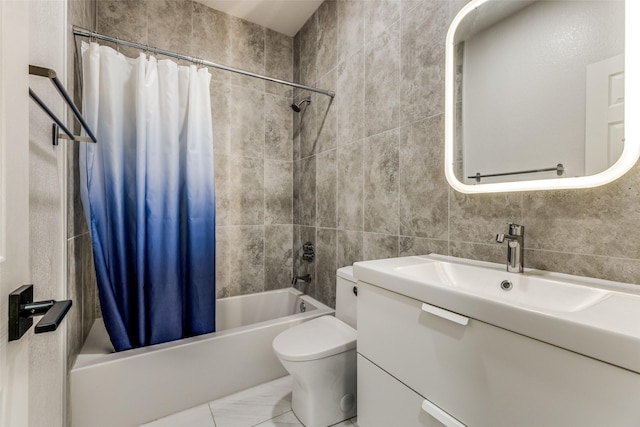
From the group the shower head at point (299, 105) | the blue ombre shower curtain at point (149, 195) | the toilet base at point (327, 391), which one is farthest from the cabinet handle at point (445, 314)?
the shower head at point (299, 105)

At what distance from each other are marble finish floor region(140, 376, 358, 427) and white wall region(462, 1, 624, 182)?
148 cm

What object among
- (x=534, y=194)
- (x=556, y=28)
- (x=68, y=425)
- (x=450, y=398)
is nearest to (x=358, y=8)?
(x=556, y=28)

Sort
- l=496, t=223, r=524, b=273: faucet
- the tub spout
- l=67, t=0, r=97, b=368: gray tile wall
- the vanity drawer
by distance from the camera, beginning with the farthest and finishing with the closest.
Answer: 1. the tub spout
2. l=67, t=0, r=97, b=368: gray tile wall
3. l=496, t=223, r=524, b=273: faucet
4. the vanity drawer

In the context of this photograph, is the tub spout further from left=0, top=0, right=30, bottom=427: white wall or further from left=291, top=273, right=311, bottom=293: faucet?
left=0, top=0, right=30, bottom=427: white wall

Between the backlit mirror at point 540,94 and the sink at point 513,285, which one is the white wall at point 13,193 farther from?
the backlit mirror at point 540,94

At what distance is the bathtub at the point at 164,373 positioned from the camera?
129 cm

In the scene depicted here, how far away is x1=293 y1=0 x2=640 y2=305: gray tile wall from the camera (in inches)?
34.8

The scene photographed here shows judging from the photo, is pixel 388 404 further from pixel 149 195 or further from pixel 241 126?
pixel 241 126

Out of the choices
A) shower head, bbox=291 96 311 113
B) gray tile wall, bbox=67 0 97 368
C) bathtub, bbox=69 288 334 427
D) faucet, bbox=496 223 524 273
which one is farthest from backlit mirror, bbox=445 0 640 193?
gray tile wall, bbox=67 0 97 368

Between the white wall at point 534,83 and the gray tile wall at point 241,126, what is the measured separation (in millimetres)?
1662

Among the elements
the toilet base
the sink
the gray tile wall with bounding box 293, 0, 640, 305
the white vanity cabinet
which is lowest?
the toilet base

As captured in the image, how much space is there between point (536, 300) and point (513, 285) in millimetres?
81

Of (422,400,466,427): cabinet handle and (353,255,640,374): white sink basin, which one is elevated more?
(353,255,640,374): white sink basin

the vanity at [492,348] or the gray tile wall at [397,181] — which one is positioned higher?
the gray tile wall at [397,181]
